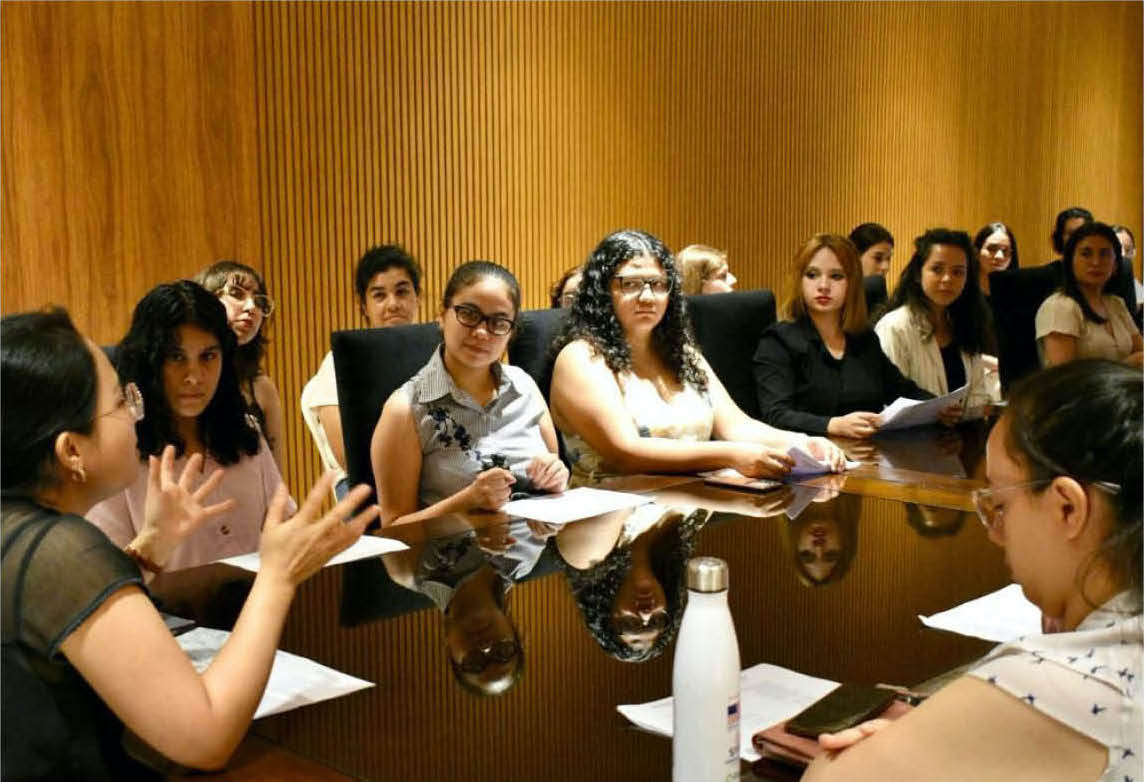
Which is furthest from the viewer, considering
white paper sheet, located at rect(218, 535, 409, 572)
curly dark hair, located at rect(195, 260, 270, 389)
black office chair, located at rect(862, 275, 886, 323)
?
black office chair, located at rect(862, 275, 886, 323)

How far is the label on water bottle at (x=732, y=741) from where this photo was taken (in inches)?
47.6

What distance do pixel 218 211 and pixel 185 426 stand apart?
2121mm

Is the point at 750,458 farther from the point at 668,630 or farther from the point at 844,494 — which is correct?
the point at 668,630

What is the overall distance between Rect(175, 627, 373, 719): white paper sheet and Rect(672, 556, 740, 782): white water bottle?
0.49 m

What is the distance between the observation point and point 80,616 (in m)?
1.20

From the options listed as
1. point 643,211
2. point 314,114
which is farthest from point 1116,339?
point 314,114

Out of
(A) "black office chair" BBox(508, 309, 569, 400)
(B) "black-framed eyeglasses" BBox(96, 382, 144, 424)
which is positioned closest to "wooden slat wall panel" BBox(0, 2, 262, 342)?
(A) "black office chair" BBox(508, 309, 569, 400)

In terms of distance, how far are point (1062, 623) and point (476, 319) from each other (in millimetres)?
1780

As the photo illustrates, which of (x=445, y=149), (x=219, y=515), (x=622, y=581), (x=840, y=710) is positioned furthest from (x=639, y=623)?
(x=445, y=149)

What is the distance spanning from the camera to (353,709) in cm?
147

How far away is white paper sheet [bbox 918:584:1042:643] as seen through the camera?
5.82ft

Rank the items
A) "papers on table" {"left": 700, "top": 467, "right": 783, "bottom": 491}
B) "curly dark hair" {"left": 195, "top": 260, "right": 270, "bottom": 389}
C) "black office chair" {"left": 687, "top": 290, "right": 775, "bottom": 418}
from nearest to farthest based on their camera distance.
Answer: "papers on table" {"left": 700, "top": 467, "right": 783, "bottom": 491} < "curly dark hair" {"left": 195, "top": 260, "right": 270, "bottom": 389} < "black office chair" {"left": 687, "top": 290, "right": 775, "bottom": 418}

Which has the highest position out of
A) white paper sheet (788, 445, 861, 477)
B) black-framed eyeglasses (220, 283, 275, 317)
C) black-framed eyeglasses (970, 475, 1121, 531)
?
black-framed eyeglasses (220, 283, 275, 317)

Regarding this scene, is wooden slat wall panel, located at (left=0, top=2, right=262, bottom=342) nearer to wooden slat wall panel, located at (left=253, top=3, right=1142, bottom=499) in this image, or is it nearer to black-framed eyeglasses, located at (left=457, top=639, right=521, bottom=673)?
wooden slat wall panel, located at (left=253, top=3, right=1142, bottom=499)
